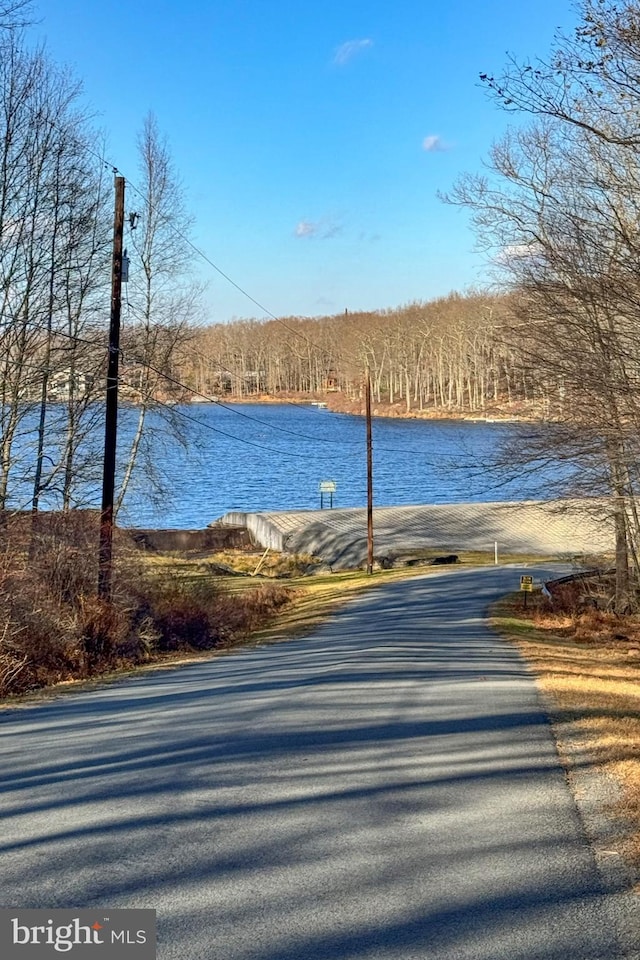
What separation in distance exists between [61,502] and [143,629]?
8.45 metres

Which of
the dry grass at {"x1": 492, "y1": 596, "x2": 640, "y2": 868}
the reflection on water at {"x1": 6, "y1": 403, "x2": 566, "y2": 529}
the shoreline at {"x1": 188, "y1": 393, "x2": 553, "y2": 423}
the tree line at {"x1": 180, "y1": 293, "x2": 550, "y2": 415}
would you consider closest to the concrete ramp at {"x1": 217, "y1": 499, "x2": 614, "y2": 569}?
the reflection on water at {"x1": 6, "y1": 403, "x2": 566, "y2": 529}

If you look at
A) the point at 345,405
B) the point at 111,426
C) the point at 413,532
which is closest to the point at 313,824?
the point at 111,426

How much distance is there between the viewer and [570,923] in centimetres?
426

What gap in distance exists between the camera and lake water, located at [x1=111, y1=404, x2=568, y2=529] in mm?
44703

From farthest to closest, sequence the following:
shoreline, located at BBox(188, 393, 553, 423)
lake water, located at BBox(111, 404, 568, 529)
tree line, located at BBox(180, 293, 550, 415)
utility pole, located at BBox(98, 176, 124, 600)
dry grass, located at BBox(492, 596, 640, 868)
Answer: shoreline, located at BBox(188, 393, 553, 423), tree line, located at BBox(180, 293, 550, 415), lake water, located at BBox(111, 404, 568, 529), utility pole, located at BBox(98, 176, 124, 600), dry grass, located at BBox(492, 596, 640, 868)

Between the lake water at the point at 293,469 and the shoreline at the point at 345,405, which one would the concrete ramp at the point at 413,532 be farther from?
the shoreline at the point at 345,405

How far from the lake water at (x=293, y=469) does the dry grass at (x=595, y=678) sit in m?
11.0

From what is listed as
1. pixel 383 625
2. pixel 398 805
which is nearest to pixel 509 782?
pixel 398 805

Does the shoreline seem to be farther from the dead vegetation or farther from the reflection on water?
the dead vegetation

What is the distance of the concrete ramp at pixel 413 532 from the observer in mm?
41219

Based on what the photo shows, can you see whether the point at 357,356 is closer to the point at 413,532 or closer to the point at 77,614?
the point at 413,532

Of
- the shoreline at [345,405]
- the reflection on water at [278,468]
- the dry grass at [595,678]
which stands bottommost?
the dry grass at [595,678]

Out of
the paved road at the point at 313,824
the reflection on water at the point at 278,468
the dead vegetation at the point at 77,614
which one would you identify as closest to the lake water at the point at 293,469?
the reflection on water at the point at 278,468

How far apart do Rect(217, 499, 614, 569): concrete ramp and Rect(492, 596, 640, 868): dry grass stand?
1584 centimetres
